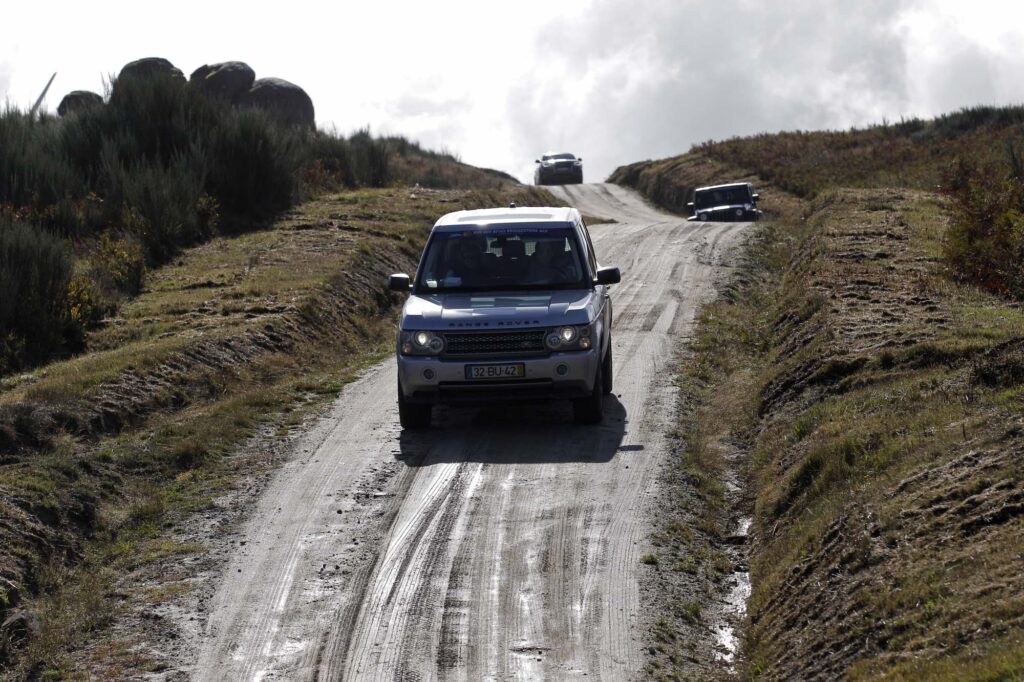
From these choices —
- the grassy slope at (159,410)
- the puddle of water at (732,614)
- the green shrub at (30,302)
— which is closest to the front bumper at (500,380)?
the grassy slope at (159,410)

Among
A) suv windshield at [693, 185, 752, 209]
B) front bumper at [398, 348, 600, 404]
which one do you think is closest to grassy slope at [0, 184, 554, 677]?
front bumper at [398, 348, 600, 404]

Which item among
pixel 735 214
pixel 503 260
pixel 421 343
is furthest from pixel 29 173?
pixel 735 214

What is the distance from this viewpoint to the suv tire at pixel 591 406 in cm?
1214

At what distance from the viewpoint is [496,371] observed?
38.4ft

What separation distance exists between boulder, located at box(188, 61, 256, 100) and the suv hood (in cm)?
4472

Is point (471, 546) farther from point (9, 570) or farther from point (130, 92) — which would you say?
point (130, 92)

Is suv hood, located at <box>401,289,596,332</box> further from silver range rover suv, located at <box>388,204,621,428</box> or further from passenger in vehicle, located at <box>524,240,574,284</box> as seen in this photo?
passenger in vehicle, located at <box>524,240,574,284</box>

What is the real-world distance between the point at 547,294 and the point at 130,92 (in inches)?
820

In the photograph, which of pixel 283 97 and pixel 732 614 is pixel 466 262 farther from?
pixel 283 97

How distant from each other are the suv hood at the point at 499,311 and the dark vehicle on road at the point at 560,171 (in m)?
54.8

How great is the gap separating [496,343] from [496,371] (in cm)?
27

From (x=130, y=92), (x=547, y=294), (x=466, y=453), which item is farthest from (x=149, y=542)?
(x=130, y=92)

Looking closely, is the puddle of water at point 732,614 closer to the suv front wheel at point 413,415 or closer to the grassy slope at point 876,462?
the grassy slope at point 876,462

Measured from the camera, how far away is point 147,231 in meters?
22.9
